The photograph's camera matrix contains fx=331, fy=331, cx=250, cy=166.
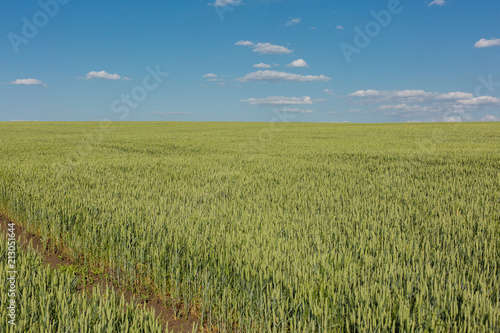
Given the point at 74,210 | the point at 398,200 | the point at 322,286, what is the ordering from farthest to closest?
the point at 398,200 → the point at 74,210 → the point at 322,286

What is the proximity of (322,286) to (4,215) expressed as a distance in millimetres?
8654

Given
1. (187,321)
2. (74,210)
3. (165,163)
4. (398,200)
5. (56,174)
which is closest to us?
(187,321)

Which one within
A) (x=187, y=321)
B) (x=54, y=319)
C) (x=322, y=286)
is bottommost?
(x=187, y=321)

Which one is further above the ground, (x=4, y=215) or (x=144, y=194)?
(x=144, y=194)

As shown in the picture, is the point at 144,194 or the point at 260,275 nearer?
the point at 260,275

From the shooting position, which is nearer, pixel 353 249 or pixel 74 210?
pixel 353 249

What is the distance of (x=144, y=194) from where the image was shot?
7859 mm

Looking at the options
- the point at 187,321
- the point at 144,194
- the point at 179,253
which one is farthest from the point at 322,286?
the point at 144,194

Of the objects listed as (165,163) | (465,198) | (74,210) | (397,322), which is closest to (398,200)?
(465,198)

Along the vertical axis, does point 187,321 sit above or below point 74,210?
below

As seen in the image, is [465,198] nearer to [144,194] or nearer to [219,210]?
[219,210]

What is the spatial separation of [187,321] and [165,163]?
10557 millimetres

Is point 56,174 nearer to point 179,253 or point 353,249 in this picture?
point 179,253

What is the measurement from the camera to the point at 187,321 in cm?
385
